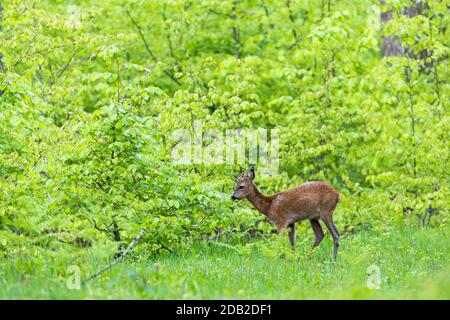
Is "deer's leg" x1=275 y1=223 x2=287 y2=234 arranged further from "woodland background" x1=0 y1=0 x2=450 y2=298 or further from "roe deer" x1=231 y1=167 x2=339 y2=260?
"woodland background" x1=0 y1=0 x2=450 y2=298

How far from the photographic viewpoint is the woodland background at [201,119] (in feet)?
39.3

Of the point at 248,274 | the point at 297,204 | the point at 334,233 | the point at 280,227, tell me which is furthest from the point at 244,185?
the point at 248,274

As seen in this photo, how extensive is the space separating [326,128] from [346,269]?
7.07m

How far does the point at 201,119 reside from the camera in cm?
1552

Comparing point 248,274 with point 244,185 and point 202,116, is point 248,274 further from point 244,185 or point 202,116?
point 202,116

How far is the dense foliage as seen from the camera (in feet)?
39.7

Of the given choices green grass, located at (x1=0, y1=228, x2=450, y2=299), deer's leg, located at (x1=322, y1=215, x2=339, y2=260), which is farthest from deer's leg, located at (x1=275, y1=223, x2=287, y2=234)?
deer's leg, located at (x1=322, y1=215, x2=339, y2=260)

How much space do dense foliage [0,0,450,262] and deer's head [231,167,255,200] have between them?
41 centimetres

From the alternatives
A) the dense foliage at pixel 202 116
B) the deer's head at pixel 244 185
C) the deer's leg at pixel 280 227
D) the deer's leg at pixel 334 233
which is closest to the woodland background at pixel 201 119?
the dense foliage at pixel 202 116

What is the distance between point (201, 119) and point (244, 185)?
1728mm

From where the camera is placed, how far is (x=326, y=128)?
17844 mm

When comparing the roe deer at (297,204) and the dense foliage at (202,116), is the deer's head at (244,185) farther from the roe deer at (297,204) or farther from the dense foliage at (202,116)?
the dense foliage at (202,116)
